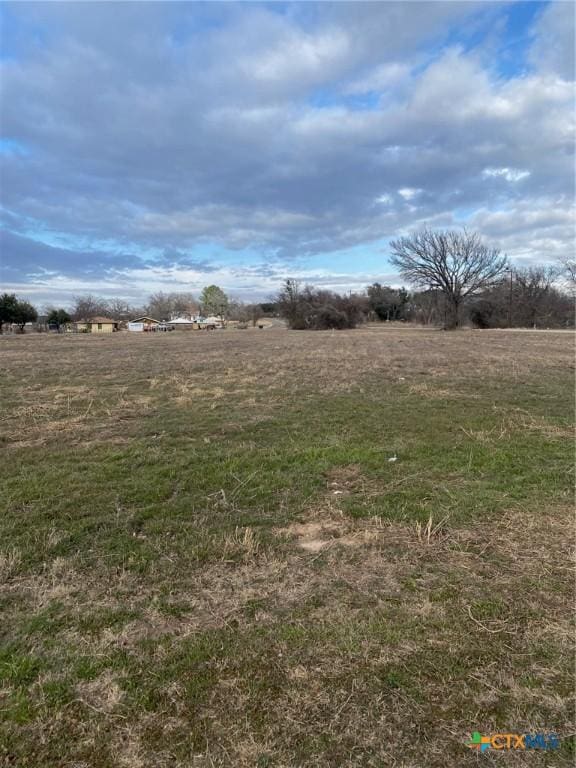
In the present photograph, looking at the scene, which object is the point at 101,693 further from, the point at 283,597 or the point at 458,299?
the point at 458,299

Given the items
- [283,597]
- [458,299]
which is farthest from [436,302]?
[283,597]

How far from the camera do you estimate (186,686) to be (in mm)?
1979

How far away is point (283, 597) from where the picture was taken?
8.61 feet

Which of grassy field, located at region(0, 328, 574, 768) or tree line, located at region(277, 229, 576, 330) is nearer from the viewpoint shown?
grassy field, located at region(0, 328, 574, 768)

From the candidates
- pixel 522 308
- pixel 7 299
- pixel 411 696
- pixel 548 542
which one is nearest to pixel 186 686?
pixel 411 696

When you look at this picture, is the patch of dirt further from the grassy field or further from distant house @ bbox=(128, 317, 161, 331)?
distant house @ bbox=(128, 317, 161, 331)

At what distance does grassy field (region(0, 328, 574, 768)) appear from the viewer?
5.85 feet

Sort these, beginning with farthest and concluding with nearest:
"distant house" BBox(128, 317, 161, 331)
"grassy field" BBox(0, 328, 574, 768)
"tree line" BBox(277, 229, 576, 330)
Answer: "distant house" BBox(128, 317, 161, 331)
"tree line" BBox(277, 229, 576, 330)
"grassy field" BBox(0, 328, 574, 768)

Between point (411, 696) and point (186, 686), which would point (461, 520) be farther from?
point (186, 686)

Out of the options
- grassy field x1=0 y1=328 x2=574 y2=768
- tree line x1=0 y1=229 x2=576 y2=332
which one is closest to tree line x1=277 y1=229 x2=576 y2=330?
tree line x1=0 y1=229 x2=576 y2=332

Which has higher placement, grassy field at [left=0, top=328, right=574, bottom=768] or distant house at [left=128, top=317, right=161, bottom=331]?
distant house at [left=128, top=317, right=161, bottom=331]

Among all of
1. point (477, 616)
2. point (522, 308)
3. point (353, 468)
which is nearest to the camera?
point (477, 616)

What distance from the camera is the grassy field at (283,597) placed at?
5.85 feet

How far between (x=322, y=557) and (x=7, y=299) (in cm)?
7223
